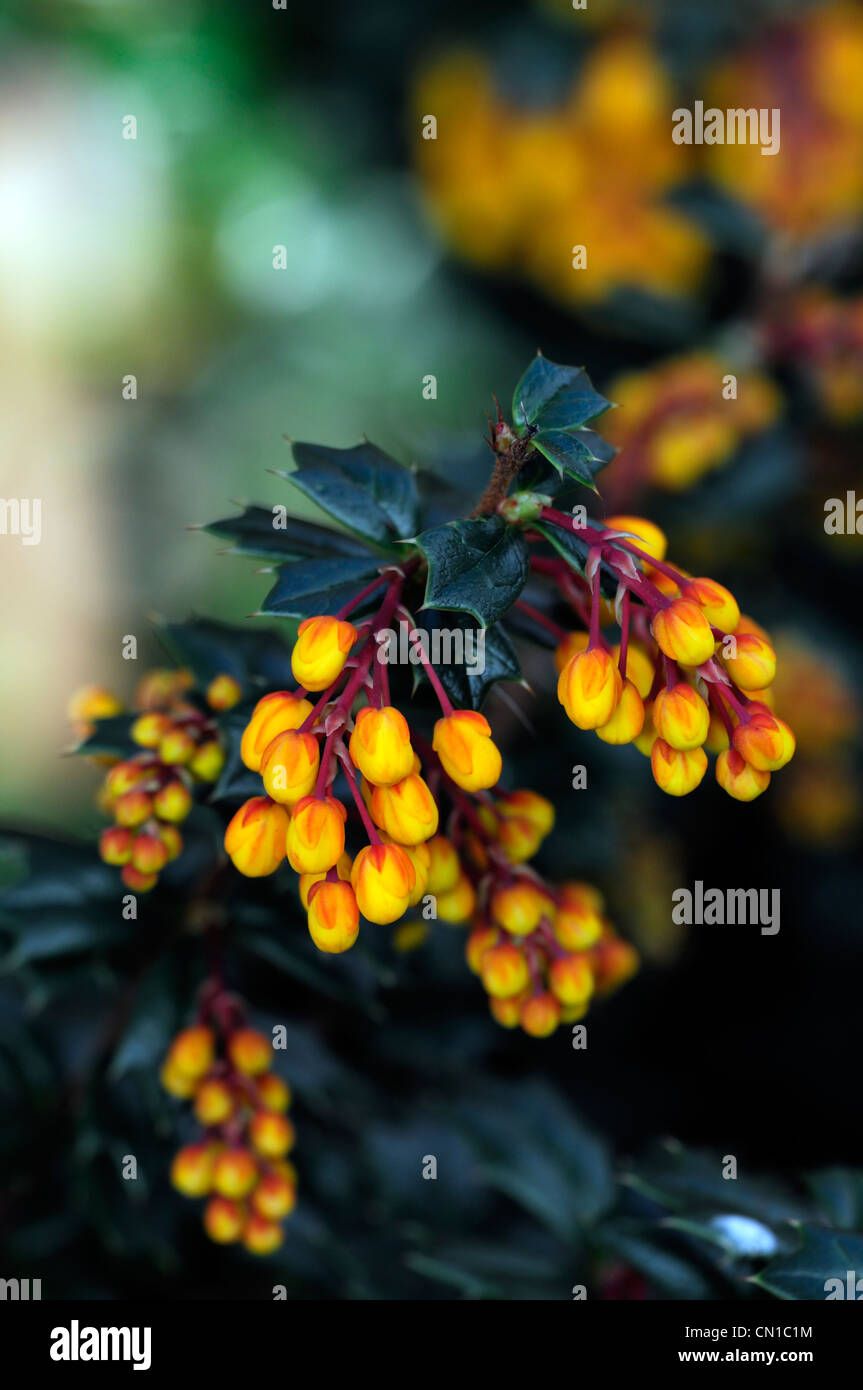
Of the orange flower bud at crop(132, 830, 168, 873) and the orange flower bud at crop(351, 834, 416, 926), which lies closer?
the orange flower bud at crop(351, 834, 416, 926)

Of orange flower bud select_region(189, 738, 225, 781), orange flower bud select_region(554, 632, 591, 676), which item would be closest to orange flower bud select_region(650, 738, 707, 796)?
orange flower bud select_region(554, 632, 591, 676)

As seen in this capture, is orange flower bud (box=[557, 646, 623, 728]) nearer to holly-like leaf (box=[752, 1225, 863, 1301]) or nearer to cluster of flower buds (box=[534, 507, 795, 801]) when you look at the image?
cluster of flower buds (box=[534, 507, 795, 801])

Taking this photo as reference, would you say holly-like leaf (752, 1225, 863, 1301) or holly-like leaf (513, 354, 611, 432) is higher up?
holly-like leaf (513, 354, 611, 432)

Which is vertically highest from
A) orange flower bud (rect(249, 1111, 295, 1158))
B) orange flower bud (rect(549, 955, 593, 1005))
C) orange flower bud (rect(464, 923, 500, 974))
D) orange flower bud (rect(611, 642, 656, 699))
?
orange flower bud (rect(611, 642, 656, 699))

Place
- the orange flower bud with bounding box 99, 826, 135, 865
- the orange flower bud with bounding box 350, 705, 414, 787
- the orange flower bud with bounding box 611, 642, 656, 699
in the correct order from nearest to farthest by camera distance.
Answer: the orange flower bud with bounding box 350, 705, 414, 787 < the orange flower bud with bounding box 611, 642, 656, 699 < the orange flower bud with bounding box 99, 826, 135, 865

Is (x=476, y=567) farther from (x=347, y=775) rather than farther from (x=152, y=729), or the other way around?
(x=152, y=729)

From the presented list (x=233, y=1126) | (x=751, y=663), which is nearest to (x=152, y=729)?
(x=233, y=1126)

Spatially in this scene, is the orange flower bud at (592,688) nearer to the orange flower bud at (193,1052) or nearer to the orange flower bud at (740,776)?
the orange flower bud at (740,776)
